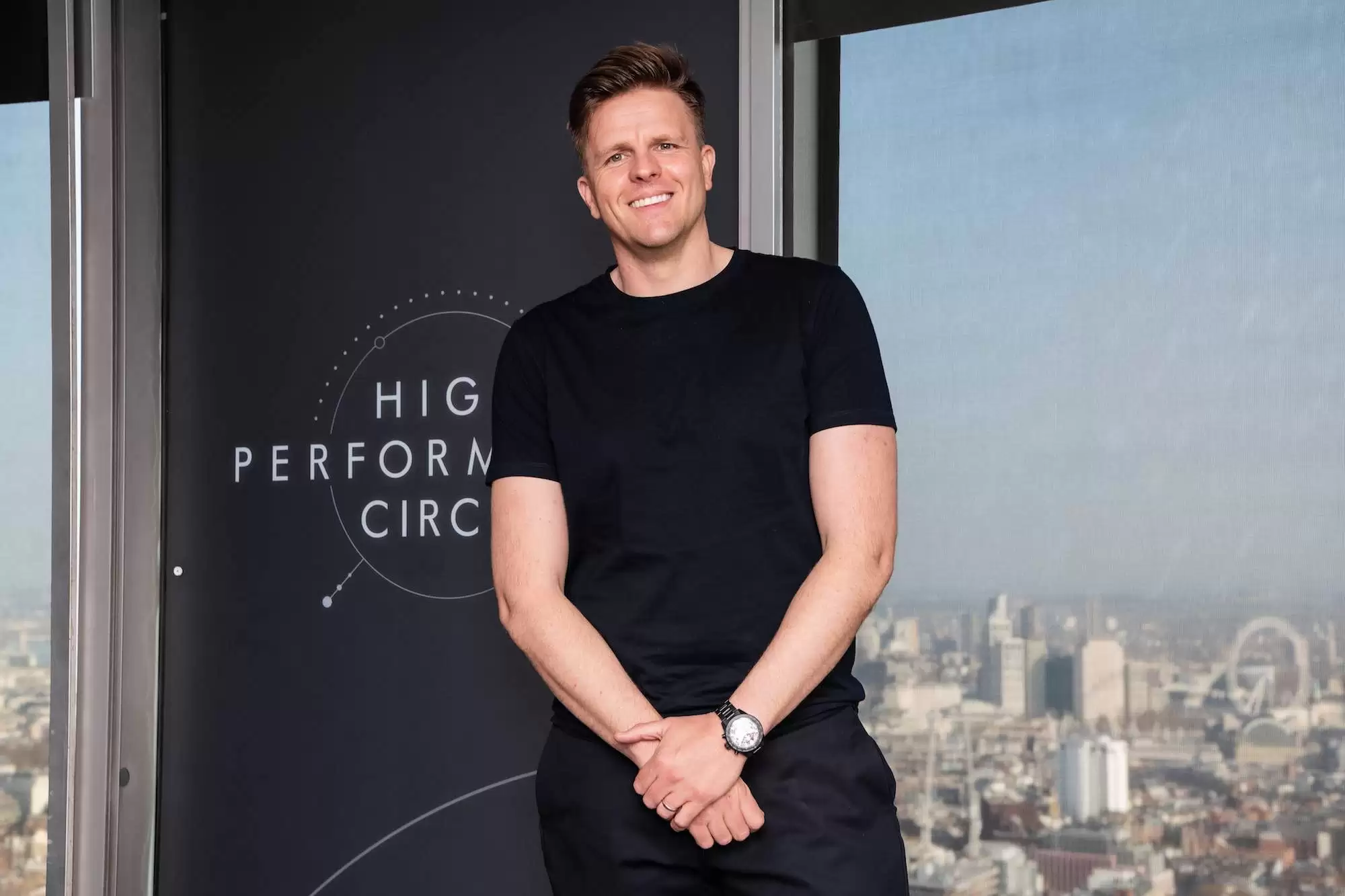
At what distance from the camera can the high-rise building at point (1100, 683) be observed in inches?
89.9

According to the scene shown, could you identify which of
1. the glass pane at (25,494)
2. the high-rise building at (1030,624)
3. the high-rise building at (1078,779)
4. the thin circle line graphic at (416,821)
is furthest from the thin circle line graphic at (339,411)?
the high-rise building at (1078,779)

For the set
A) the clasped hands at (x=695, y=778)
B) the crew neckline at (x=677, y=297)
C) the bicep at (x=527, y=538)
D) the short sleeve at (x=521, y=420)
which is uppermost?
the crew neckline at (x=677, y=297)

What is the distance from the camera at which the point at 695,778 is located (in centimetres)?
165

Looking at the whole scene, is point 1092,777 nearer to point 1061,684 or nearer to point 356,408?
point 1061,684

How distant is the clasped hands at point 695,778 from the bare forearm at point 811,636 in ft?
0.20

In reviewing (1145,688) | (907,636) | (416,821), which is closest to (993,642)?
(907,636)

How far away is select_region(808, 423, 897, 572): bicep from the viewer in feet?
5.74

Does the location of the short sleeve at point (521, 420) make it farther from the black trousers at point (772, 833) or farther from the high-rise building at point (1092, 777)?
the high-rise building at point (1092, 777)

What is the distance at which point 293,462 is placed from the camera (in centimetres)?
309

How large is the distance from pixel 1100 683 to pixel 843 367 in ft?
2.83

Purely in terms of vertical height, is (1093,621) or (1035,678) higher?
(1093,621)

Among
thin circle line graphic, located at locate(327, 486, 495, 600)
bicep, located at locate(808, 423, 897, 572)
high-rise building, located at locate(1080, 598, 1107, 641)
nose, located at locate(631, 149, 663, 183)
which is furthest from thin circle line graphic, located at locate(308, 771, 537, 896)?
nose, located at locate(631, 149, 663, 183)

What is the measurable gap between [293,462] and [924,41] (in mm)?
1625

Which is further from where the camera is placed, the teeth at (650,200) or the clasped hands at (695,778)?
the teeth at (650,200)
